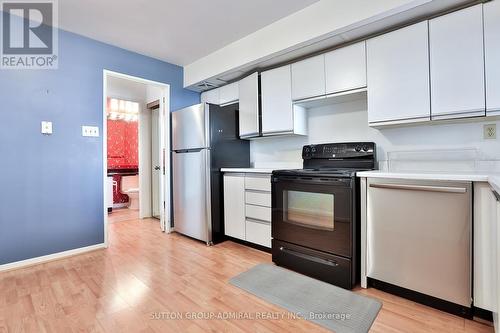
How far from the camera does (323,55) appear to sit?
94.5 inches

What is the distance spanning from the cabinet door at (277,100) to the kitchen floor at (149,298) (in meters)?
1.46

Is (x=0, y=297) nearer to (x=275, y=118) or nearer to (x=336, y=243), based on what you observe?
(x=336, y=243)

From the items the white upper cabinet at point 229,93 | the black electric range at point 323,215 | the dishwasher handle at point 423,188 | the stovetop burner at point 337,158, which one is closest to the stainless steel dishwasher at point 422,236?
the dishwasher handle at point 423,188

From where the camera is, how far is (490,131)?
185 centimetres

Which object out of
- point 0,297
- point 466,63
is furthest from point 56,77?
point 466,63

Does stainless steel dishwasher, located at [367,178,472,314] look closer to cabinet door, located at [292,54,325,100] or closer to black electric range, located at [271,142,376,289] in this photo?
black electric range, located at [271,142,376,289]

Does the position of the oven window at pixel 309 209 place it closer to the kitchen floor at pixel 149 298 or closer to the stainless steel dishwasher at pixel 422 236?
the stainless steel dishwasher at pixel 422 236

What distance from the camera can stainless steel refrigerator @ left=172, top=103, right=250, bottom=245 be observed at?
116 inches

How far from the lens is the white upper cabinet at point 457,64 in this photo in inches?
65.6

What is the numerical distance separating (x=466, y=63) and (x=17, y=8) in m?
3.88

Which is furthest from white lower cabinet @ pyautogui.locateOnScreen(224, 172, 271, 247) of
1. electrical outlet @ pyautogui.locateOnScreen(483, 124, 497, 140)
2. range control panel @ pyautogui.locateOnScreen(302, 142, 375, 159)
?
electrical outlet @ pyautogui.locateOnScreen(483, 124, 497, 140)

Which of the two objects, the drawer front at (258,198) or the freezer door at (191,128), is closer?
the drawer front at (258,198)

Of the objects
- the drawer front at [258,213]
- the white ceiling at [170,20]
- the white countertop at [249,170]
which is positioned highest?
the white ceiling at [170,20]

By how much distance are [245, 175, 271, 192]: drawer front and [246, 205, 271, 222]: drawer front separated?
0.21m
